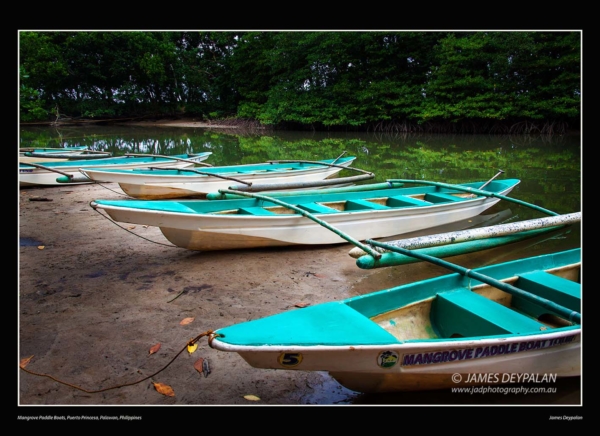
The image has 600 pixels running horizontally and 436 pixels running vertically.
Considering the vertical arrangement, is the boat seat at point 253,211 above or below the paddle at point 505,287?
above

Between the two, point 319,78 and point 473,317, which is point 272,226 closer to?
point 473,317

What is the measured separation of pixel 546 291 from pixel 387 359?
1321 millimetres

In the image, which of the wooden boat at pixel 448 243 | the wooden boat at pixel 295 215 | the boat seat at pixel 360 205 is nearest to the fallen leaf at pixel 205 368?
the wooden boat at pixel 448 243

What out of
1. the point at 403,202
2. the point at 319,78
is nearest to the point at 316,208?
the point at 403,202

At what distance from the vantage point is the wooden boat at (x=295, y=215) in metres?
3.87

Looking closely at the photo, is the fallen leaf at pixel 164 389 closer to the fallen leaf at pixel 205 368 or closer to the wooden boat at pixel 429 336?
the fallen leaf at pixel 205 368

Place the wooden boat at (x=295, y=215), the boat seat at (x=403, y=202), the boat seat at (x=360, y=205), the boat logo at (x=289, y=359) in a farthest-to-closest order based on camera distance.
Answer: the boat seat at (x=403, y=202) → the boat seat at (x=360, y=205) → the wooden boat at (x=295, y=215) → the boat logo at (x=289, y=359)

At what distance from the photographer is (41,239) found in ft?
16.1

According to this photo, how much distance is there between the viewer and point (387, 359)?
1.87 m

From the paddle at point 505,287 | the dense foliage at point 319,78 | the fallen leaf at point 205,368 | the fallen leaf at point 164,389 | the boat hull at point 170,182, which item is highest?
the dense foliage at point 319,78

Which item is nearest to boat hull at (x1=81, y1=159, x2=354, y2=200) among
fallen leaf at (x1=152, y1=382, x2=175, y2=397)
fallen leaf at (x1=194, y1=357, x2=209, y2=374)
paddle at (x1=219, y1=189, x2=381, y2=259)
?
paddle at (x1=219, y1=189, x2=381, y2=259)

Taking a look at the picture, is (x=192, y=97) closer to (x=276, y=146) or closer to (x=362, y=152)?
(x=276, y=146)

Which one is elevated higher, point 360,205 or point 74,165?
point 74,165

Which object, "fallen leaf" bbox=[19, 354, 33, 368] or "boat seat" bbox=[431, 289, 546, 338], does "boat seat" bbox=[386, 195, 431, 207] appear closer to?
"boat seat" bbox=[431, 289, 546, 338]
